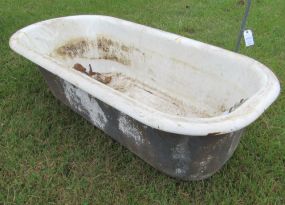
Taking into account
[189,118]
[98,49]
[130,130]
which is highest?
[189,118]

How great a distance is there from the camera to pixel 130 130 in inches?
71.8

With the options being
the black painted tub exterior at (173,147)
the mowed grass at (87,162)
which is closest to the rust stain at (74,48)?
the mowed grass at (87,162)

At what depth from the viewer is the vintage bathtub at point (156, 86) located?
1.53 meters

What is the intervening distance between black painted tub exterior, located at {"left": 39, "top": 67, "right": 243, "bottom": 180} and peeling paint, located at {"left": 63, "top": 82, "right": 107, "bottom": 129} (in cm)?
1

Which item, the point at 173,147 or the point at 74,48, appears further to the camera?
the point at 74,48

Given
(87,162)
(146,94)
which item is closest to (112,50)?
(146,94)

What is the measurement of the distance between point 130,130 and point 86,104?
15.2 inches

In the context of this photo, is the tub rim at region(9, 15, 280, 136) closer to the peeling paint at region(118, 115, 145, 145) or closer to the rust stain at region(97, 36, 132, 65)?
the peeling paint at region(118, 115, 145, 145)

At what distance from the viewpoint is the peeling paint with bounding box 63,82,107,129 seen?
1.99m

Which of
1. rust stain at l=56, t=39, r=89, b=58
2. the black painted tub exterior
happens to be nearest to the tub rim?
the black painted tub exterior

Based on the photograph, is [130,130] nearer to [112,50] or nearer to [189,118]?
[189,118]

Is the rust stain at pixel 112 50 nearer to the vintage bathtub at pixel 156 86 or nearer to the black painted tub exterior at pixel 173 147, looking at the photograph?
the vintage bathtub at pixel 156 86

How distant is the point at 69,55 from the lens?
2740 mm

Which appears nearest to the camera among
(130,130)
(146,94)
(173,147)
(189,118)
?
(189,118)
